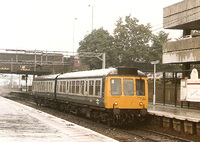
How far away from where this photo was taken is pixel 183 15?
29094 millimetres

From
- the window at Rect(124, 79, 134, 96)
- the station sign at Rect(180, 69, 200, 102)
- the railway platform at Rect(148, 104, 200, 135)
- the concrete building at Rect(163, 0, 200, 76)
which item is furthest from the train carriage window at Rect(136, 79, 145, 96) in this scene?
the concrete building at Rect(163, 0, 200, 76)

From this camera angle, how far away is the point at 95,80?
63.1ft

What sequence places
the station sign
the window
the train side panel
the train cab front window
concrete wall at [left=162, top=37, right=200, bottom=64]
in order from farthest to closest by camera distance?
concrete wall at [left=162, top=37, right=200, bottom=64], the station sign, the window, the train cab front window, the train side panel

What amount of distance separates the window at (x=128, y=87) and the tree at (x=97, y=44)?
40.0 metres

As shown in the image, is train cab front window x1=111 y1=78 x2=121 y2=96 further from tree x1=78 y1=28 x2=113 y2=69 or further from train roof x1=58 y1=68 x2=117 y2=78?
tree x1=78 y1=28 x2=113 y2=69

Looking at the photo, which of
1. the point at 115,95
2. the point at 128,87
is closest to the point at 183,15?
the point at 128,87

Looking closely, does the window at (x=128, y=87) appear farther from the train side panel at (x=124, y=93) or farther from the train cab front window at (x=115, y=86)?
the train cab front window at (x=115, y=86)

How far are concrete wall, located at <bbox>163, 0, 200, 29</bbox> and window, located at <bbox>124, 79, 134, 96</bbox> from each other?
12.2m

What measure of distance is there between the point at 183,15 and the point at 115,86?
14195mm

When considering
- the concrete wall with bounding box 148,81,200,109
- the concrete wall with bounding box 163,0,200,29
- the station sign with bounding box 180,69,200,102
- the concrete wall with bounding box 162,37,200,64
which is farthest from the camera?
the concrete wall with bounding box 163,0,200,29

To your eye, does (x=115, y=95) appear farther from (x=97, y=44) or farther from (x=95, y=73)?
(x=97, y=44)

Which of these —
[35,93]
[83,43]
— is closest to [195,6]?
[35,93]

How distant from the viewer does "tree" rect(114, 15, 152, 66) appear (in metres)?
56.9

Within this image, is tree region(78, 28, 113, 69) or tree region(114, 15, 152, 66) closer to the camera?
tree region(114, 15, 152, 66)
